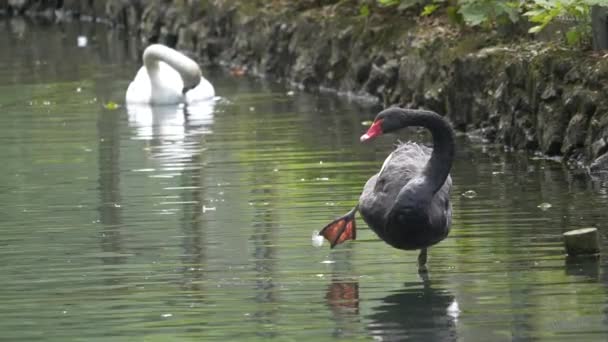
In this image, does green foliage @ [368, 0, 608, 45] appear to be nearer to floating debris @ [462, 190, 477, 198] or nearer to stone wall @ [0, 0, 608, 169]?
stone wall @ [0, 0, 608, 169]

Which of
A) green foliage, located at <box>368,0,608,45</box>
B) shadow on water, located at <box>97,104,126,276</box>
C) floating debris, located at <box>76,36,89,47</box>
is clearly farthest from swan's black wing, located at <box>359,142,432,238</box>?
floating debris, located at <box>76,36,89,47</box>

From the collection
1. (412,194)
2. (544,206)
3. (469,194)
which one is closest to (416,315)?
(412,194)

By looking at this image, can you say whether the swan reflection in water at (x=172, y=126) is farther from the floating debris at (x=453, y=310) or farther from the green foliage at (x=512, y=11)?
the floating debris at (x=453, y=310)

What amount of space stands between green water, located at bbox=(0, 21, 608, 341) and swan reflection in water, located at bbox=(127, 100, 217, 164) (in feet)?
0.17

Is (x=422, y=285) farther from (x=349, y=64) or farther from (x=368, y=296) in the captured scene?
(x=349, y=64)

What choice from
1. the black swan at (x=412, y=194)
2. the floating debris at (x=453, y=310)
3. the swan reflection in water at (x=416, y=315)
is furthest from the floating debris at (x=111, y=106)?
the floating debris at (x=453, y=310)

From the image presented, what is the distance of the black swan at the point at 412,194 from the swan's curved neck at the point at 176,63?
1198cm

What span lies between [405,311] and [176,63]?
13.8 m

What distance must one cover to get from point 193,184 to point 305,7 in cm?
1061

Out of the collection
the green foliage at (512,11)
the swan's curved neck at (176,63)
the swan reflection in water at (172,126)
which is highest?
the green foliage at (512,11)

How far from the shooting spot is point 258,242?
1221cm

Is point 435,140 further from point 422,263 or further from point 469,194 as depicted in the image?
point 469,194

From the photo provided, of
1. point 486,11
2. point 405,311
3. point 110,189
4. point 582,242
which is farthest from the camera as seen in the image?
point 486,11

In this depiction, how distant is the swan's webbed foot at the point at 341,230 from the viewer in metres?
11.5
